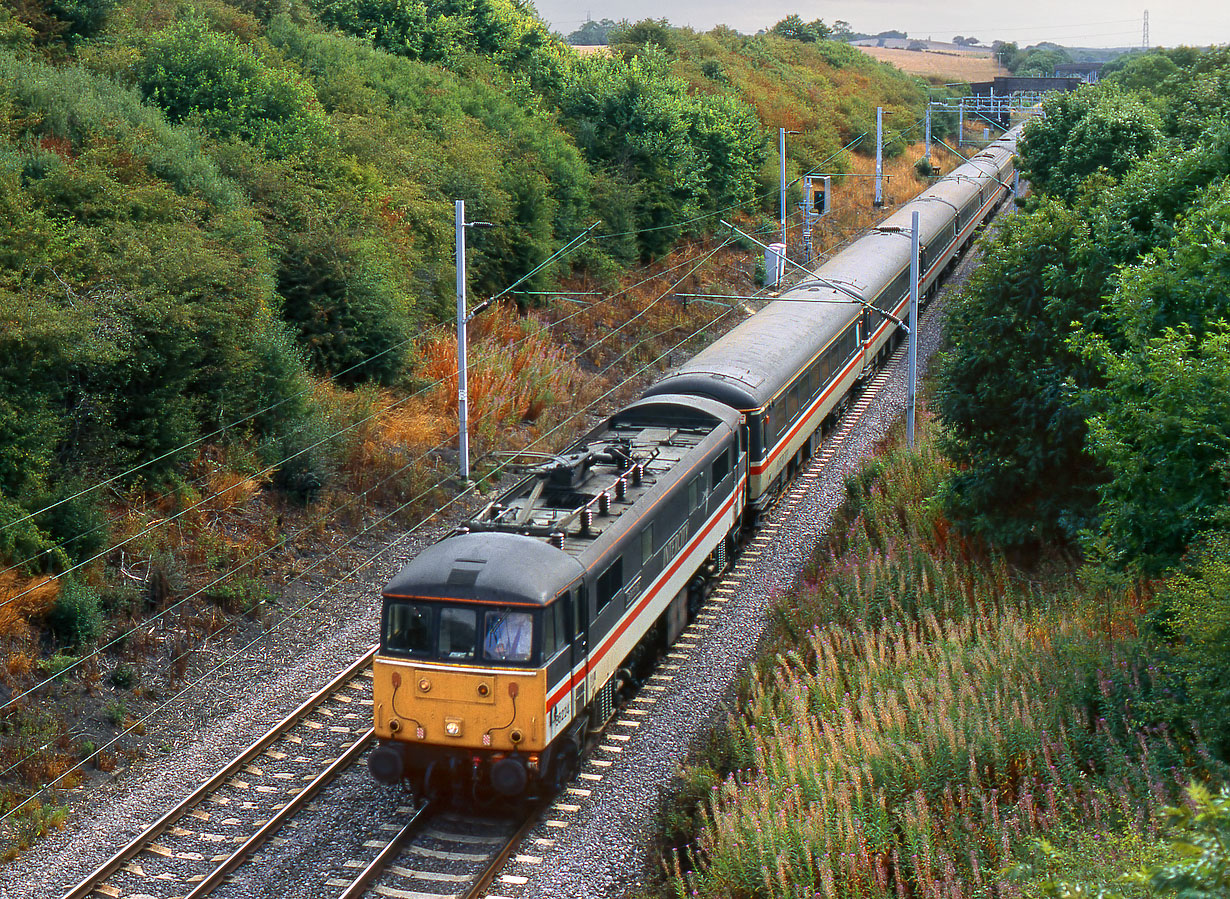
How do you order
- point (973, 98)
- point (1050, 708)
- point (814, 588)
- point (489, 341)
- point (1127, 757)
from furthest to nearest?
point (973, 98)
point (489, 341)
point (814, 588)
point (1050, 708)
point (1127, 757)

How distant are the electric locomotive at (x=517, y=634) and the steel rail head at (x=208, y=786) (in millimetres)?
2423

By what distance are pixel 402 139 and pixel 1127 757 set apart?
1140 inches

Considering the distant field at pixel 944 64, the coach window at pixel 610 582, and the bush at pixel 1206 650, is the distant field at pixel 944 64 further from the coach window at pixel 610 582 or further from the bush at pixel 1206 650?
the bush at pixel 1206 650

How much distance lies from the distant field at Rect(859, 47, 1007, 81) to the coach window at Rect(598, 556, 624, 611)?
371ft

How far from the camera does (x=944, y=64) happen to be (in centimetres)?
14150

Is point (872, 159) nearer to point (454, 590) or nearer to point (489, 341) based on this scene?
point (489, 341)

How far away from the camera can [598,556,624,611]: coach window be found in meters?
13.4

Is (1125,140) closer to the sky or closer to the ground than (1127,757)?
closer to the sky

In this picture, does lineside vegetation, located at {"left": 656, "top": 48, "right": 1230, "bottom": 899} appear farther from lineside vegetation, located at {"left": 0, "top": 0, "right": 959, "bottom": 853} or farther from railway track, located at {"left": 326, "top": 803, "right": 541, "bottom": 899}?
lineside vegetation, located at {"left": 0, "top": 0, "right": 959, "bottom": 853}

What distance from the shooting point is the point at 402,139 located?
3431 centimetres

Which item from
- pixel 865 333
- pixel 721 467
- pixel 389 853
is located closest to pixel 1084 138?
pixel 865 333

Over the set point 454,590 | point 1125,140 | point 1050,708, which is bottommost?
point 1050,708

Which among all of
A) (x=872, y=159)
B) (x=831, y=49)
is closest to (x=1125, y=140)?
(x=872, y=159)

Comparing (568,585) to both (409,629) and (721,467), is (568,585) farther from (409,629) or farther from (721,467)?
(721,467)
